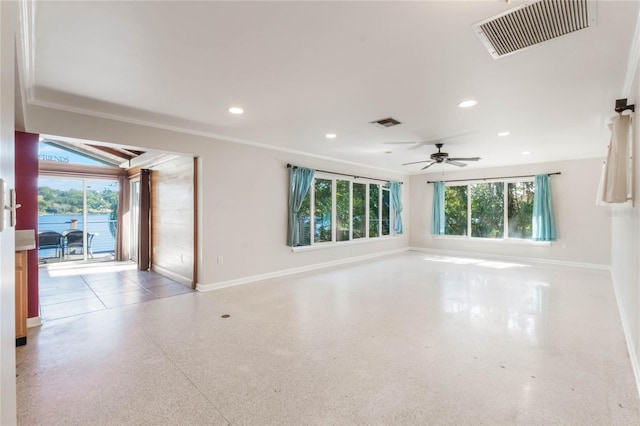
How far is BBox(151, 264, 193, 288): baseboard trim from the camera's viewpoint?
192 inches

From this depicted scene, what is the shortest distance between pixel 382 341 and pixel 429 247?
6562 mm

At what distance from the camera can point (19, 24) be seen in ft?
6.12

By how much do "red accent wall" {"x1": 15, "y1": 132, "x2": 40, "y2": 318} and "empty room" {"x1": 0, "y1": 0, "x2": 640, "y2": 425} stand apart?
0.02m

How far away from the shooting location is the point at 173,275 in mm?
5395

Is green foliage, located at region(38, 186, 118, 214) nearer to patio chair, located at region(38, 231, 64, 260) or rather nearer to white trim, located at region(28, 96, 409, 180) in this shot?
patio chair, located at region(38, 231, 64, 260)

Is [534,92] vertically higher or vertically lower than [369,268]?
higher

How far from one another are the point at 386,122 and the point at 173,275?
452 cm

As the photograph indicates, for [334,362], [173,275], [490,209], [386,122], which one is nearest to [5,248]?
[334,362]

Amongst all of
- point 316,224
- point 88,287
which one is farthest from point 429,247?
point 88,287

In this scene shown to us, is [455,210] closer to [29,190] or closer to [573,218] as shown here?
[573,218]

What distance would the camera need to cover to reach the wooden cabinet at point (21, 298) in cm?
276

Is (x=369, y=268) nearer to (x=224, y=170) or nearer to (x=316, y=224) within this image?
(x=316, y=224)

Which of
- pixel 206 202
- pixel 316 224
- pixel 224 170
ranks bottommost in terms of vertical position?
pixel 316 224

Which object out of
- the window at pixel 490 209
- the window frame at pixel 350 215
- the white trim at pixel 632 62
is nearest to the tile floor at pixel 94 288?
the window frame at pixel 350 215
